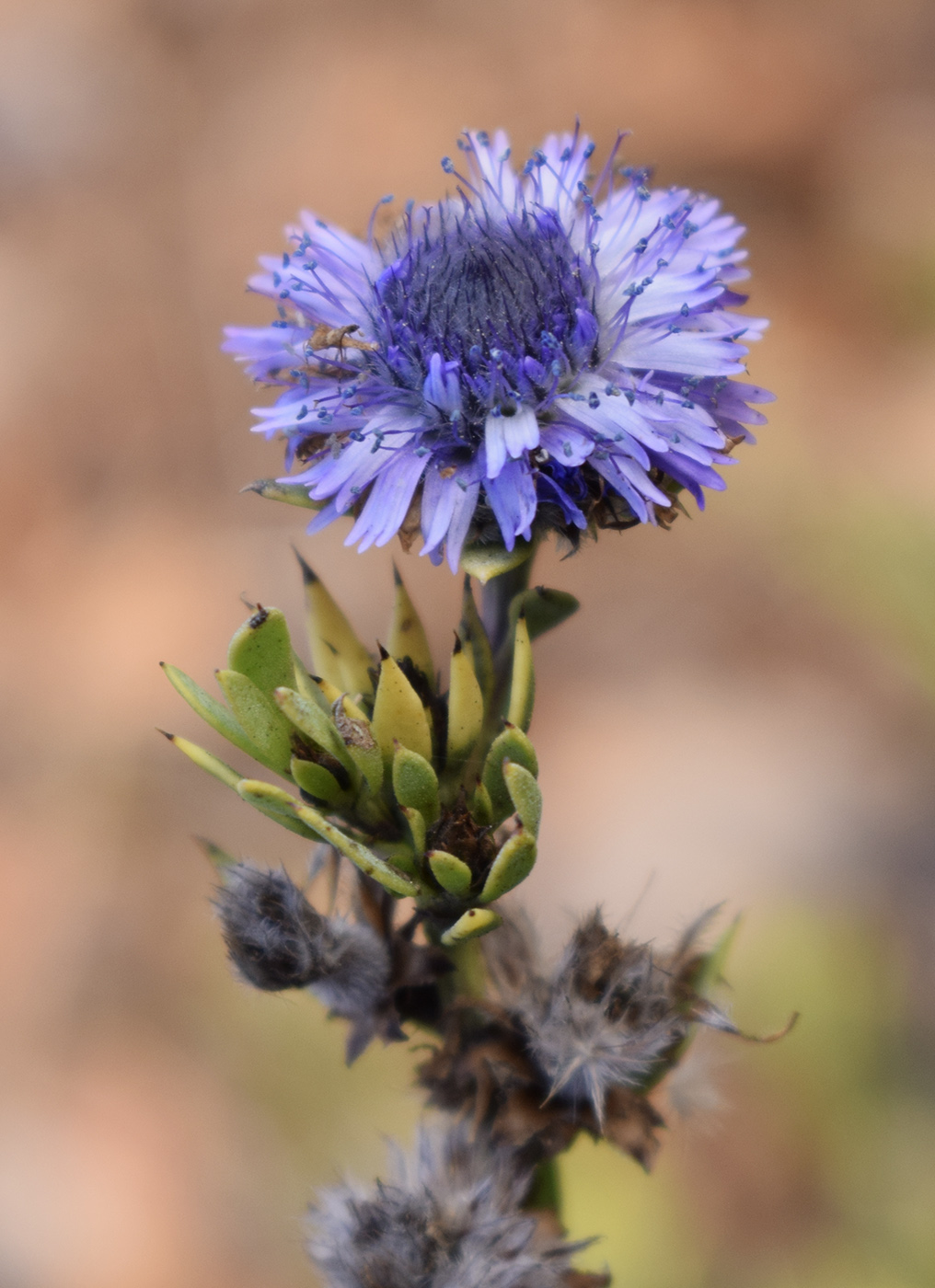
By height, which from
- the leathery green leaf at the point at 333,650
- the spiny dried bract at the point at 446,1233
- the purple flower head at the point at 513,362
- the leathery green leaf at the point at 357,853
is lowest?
the spiny dried bract at the point at 446,1233

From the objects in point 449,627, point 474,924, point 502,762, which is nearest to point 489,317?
point 502,762

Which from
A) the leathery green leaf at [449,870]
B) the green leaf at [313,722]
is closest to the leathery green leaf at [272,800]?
the green leaf at [313,722]

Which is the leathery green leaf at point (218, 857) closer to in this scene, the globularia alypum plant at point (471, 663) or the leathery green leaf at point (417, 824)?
the globularia alypum plant at point (471, 663)

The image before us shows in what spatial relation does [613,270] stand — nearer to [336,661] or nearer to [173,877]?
[336,661]

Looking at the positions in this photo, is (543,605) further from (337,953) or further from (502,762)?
(337,953)

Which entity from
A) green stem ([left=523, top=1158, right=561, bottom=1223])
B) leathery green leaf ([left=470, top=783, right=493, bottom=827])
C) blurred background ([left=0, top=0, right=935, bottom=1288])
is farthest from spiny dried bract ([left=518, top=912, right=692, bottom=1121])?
leathery green leaf ([left=470, top=783, right=493, bottom=827])
